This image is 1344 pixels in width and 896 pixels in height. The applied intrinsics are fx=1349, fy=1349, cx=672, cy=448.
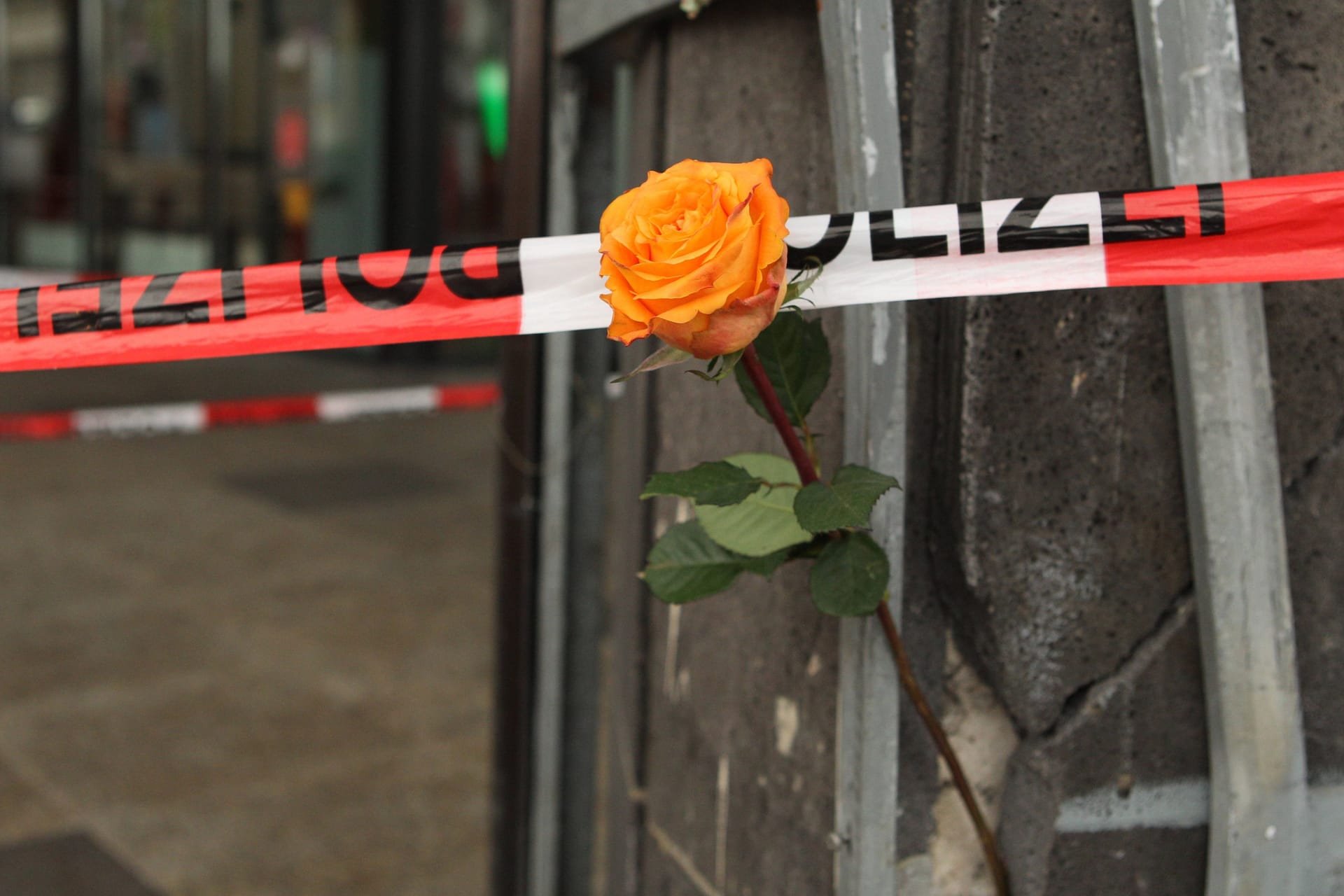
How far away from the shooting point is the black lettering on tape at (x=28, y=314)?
1710mm

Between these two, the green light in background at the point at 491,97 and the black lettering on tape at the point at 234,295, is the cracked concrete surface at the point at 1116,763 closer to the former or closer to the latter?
the black lettering on tape at the point at 234,295

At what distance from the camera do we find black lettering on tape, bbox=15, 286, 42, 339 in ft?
5.61

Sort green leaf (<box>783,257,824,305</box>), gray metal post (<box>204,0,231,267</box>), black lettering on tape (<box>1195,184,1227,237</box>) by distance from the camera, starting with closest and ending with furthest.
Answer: green leaf (<box>783,257,824,305</box>), black lettering on tape (<box>1195,184,1227,237</box>), gray metal post (<box>204,0,231,267</box>)

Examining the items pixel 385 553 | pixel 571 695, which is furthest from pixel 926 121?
pixel 385 553

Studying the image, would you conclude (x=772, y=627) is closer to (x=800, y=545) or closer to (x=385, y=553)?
(x=800, y=545)

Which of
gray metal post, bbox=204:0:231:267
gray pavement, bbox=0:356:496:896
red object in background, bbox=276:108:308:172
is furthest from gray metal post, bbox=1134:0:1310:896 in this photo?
gray metal post, bbox=204:0:231:267

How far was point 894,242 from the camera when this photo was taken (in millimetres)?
1415

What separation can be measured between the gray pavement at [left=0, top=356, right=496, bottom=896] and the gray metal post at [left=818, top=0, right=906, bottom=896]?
2.24 meters

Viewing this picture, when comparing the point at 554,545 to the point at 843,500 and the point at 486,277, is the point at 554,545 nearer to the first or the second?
the point at 486,277

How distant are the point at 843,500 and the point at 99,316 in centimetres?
98

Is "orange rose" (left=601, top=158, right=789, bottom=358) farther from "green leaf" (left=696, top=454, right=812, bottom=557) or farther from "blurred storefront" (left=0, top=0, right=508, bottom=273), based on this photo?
"blurred storefront" (left=0, top=0, right=508, bottom=273)

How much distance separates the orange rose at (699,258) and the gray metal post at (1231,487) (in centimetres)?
53

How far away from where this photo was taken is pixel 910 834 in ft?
5.37

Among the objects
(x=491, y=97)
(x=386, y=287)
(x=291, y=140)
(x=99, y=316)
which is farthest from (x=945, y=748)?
(x=291, y=140)
